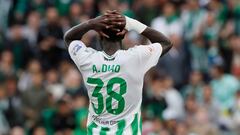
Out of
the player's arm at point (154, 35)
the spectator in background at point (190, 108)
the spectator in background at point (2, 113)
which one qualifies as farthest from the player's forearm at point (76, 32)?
the spectator in background at point (2, 113)

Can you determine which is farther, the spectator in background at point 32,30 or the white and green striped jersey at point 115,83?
the spectator in background at point 32,30

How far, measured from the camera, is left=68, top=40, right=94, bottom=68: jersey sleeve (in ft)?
30.5

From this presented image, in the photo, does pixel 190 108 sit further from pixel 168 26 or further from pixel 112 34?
pixel 112 34

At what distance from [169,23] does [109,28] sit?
1125 centimetres

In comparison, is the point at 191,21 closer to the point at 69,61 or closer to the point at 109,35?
the point at 69,61

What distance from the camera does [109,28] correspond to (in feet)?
29.5

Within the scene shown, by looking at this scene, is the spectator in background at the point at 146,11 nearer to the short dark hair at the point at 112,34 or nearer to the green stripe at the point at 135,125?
the green stripe at the point at 135,125

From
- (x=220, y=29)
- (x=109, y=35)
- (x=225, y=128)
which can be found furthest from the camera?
(x=220, y=29)

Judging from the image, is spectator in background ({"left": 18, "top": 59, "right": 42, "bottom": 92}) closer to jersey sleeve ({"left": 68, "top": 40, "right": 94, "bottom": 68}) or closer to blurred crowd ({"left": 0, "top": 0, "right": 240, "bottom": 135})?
blurred crowd ({"left": 0, "top": 0, "right": 240, "bottom": 135})

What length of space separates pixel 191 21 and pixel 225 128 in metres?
3.55

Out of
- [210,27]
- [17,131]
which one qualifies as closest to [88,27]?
[17,131]

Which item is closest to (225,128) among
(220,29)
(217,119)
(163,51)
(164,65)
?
(217,119)

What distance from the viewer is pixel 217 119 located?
17.8 m

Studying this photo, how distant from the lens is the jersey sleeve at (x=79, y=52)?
929cm
